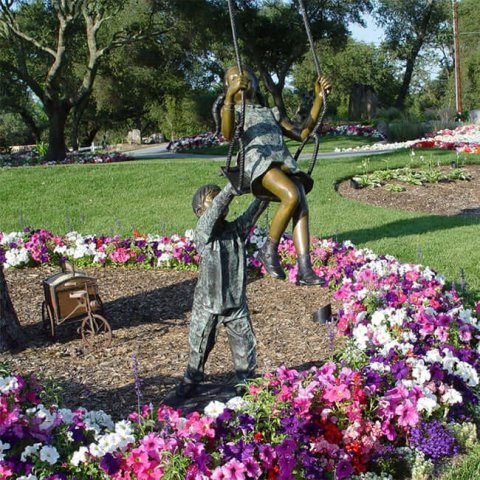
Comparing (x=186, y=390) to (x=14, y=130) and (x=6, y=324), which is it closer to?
(x=6, y=324)

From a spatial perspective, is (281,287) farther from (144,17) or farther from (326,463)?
(144,17)

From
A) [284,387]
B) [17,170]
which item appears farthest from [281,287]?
[17,170]

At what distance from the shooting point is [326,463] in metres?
3.22

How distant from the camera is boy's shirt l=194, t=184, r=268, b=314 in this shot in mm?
3652

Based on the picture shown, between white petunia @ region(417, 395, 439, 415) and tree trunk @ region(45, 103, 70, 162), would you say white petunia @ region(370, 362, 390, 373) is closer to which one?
white petunia @ region(417, 395, 439, 415)

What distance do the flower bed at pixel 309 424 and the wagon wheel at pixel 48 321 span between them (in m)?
1.92

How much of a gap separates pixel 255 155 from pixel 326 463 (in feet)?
5.94

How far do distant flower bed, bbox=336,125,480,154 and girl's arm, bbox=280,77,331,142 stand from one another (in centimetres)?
1302

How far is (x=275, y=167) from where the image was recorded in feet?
13.2

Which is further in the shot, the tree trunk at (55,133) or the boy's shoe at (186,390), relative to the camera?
the tree trunk at (55,133)

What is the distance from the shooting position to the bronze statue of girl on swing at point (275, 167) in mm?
3922

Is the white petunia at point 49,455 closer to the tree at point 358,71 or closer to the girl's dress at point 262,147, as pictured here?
the girl's dress at point 262,147

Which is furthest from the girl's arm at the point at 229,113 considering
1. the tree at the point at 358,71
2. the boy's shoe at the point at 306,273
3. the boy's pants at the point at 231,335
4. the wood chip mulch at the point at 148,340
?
the tree at the point at 358,71

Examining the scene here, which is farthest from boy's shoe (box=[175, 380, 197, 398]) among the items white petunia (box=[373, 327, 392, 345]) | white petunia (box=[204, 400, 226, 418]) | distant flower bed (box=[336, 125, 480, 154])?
distant flower bed (box=[336, 125, 480, 154])
